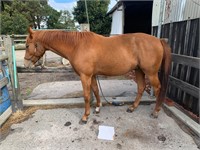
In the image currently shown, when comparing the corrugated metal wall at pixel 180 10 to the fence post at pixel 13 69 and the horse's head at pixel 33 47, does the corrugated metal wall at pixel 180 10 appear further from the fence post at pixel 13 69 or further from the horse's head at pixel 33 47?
the fence post at pixel 13 69

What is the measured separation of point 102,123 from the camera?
2.59 metres

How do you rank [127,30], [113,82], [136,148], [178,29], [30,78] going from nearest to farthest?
[136,148], [178,29], [113,82], [30,78], [127,30]

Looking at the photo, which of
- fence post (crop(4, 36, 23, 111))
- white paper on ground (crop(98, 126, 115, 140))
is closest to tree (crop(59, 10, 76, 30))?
fence post (crop(4, 36, 23, 111))

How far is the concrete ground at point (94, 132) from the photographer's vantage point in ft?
6.83

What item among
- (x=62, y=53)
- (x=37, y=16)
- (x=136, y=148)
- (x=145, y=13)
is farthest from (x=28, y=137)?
(x=37, y=16)

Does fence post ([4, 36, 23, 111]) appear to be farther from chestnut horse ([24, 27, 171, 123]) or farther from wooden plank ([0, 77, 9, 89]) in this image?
chestnut horse ([24, 27, 171, 123])

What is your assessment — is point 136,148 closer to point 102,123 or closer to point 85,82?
point 102,123

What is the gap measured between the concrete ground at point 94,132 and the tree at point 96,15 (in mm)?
14586

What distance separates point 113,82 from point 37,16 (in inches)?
875

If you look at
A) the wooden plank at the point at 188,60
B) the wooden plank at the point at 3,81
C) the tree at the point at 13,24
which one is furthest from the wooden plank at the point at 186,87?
the tree at the point at 13,24

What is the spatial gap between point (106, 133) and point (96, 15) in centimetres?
1676

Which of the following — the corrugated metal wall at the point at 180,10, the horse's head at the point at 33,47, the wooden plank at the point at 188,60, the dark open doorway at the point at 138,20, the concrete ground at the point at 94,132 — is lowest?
the concrete ground at the point at 94,132

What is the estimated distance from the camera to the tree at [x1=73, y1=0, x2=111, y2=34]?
655 inches

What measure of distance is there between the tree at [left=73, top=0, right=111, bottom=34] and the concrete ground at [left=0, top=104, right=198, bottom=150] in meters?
14.6
